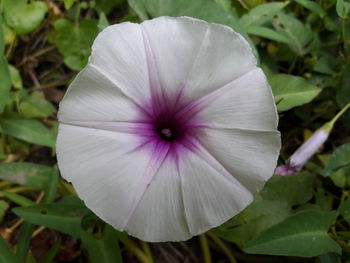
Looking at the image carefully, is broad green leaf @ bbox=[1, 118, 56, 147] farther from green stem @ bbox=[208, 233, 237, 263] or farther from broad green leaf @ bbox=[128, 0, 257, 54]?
green stem @ bbox=[208, 233, 237, 263]

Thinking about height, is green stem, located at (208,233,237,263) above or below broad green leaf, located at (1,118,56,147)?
below

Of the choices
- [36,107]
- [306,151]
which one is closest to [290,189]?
[306,151]

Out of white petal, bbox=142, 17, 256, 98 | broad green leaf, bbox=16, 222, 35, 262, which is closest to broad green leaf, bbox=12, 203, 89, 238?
broad green leaf, bbox=16, 222, 35, 262

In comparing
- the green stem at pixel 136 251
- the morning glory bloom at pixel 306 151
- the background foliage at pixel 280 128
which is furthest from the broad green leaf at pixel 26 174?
the morning glory bloom at pixel 306 151

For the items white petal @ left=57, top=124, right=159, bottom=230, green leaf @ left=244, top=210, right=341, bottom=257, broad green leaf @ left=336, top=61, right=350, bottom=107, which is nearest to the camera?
white petal @ left=57, top=124, right=159, bottom=230

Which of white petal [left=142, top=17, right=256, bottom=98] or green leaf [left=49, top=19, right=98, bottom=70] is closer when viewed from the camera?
white petal [left=142, top=17, right=256, bottom=98]

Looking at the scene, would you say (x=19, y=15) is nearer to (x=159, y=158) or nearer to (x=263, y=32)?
(x=263, y=32)

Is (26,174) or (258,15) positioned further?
(258,15)

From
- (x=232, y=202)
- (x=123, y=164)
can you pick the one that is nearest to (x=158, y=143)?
(x=123, y=164)

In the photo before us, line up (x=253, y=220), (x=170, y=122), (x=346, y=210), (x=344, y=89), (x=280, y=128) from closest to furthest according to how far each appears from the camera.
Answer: (x=170, y=122) → (x=346, y=210) → (x=253, y=220) → (x=344, y=89) → (x=280, y=128)
